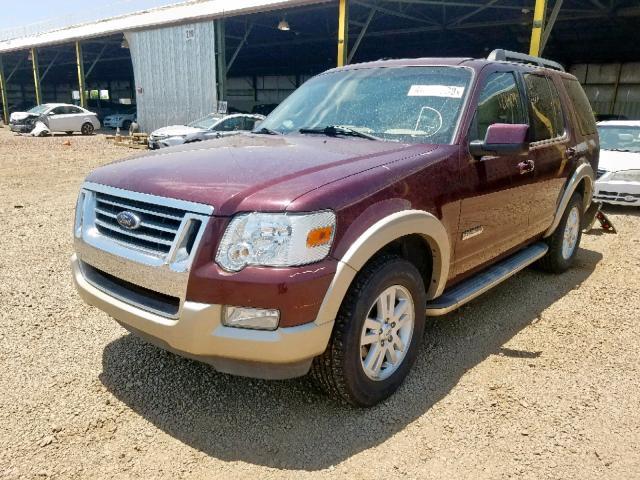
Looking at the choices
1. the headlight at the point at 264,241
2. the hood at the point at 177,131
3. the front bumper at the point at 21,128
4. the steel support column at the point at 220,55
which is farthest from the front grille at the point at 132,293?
the front bumper at the point at 21,128

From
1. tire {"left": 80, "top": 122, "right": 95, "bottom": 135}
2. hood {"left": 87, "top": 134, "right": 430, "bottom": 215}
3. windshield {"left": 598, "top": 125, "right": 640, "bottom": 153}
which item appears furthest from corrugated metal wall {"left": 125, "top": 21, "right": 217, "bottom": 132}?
hood {"left": 87, "top": 134, "right": 430, "bottom": 215}

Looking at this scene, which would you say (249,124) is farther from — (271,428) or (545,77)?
(271,428)

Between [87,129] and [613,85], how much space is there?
84.6 feet

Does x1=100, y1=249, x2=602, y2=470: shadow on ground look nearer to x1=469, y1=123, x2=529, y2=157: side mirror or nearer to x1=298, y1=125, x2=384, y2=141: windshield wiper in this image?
x1=469, y1=123, x2=529, y2=157: side mirror

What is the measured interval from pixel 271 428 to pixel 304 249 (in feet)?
3.37

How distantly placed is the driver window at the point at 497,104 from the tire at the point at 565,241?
140 centimetres

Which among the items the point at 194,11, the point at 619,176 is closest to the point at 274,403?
the point at 619,176

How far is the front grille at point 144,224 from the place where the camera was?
2.25 metres

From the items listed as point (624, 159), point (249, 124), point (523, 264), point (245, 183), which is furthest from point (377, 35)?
point (245, 183)

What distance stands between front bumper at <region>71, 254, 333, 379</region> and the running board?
103 cm

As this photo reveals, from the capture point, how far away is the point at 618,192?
25.7 feet

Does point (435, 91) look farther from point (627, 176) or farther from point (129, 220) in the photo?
point (627, 176)

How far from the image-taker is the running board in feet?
9.94

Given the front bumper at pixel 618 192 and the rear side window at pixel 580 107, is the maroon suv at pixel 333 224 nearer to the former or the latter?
the rear side window at pixel 580 107
